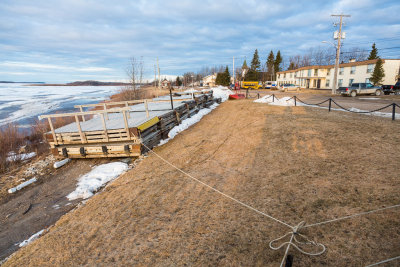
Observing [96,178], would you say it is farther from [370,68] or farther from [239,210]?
[370,68]

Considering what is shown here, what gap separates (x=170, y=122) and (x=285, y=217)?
8951mm

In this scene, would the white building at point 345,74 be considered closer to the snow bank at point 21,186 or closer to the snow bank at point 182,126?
the snow bank at point 182,126

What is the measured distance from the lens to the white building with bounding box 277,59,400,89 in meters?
36.3

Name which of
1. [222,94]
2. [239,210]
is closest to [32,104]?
[222,94]

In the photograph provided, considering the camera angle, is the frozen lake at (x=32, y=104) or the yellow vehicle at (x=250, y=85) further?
the yellow vehicle at (x=250, y=85)

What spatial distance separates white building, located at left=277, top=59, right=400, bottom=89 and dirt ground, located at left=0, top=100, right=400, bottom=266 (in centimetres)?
3963

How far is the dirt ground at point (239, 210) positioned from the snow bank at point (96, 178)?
59 centimetres

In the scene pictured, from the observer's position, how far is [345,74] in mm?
41219

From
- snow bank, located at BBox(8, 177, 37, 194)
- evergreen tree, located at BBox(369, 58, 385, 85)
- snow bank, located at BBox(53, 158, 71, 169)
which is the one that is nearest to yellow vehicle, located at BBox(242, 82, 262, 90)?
evergreen tree, located at BBox(369, 58, 385, 85)

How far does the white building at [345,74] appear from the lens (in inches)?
1431

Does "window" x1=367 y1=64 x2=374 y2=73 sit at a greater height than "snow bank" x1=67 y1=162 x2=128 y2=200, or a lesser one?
greater

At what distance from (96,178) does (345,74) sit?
49.3 metres

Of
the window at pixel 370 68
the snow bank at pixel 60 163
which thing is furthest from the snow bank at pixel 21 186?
the window at pixel 370 68

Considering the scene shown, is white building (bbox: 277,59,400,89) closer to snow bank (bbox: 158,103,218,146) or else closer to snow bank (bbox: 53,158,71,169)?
snow bank (bbox: 158,103,218,146)
